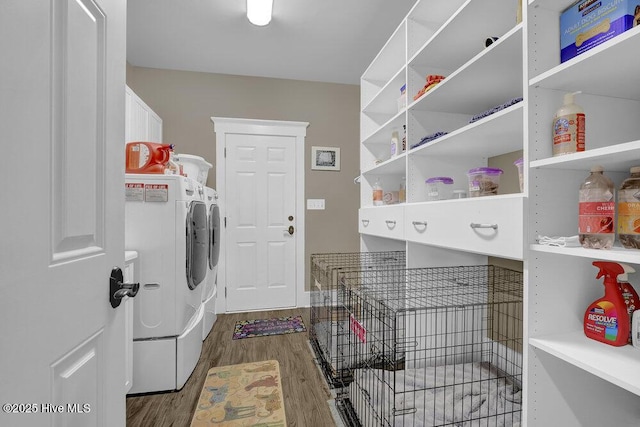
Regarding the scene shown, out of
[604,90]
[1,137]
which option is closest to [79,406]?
[1,137]

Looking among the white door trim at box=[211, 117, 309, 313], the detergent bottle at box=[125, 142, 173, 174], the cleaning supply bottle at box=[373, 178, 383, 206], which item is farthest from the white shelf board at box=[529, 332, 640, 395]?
the white door trim at box=[211, 117, 309, 313]

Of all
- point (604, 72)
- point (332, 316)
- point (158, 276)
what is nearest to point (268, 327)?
point (332, 316)

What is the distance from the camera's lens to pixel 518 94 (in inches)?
63.8

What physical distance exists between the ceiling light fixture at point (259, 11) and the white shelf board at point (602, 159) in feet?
6.84

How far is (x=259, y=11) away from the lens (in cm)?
226

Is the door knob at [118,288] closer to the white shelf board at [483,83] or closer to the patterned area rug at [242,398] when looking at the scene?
the patterned area rug at [242,398]

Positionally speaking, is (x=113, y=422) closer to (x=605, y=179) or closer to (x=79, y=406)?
(x=79, y=406)

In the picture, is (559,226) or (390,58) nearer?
(559,226)

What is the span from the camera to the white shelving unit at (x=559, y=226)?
3.34 feet

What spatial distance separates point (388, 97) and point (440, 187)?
992mm

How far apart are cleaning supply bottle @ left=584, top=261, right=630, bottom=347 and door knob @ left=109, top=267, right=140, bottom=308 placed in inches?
56.6

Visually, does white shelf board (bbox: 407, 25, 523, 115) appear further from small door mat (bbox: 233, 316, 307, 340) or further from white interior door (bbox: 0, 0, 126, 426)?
small door mat (bbox: 233, 316, 307, 340)

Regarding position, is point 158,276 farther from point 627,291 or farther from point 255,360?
point 627,291

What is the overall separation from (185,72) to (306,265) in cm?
251
